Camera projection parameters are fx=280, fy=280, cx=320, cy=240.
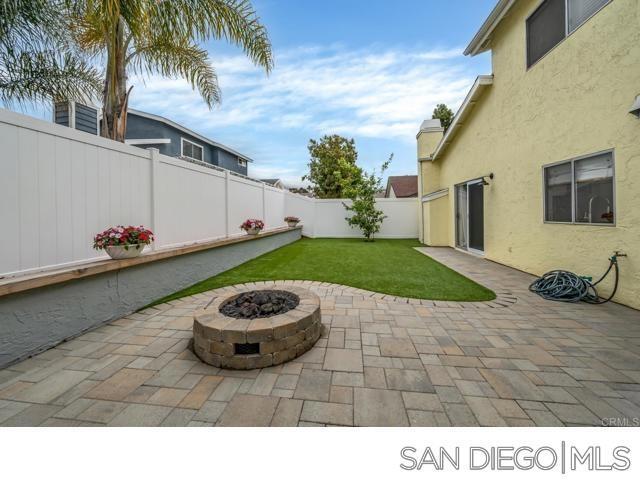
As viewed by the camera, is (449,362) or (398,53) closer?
(449,362)

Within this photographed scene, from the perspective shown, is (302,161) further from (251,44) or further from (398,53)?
(251,44)

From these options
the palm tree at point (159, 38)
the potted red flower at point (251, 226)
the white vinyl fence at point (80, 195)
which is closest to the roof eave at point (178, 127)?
the palm tree at point (159, 38)

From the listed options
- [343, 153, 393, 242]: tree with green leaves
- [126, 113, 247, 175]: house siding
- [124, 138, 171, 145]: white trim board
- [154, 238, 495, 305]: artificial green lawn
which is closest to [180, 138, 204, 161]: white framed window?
[126, 113, 247, 175]: house siding

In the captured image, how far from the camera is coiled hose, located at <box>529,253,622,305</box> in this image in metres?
4.12

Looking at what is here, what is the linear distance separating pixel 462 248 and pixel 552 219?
13.7 feet

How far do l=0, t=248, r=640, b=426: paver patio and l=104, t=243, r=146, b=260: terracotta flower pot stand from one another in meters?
0.82

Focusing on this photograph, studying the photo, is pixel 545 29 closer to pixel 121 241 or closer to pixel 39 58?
pixel 121 241

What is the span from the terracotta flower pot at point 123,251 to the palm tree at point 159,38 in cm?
232

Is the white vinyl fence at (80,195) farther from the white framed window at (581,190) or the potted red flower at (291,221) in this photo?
the white framed window at (581,190)

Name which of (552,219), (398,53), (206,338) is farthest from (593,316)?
(398,53)

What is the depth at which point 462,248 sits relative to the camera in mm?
9516

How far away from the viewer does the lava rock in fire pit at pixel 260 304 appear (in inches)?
117

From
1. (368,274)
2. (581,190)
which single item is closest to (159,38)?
(368,274)

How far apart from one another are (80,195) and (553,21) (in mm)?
8270
